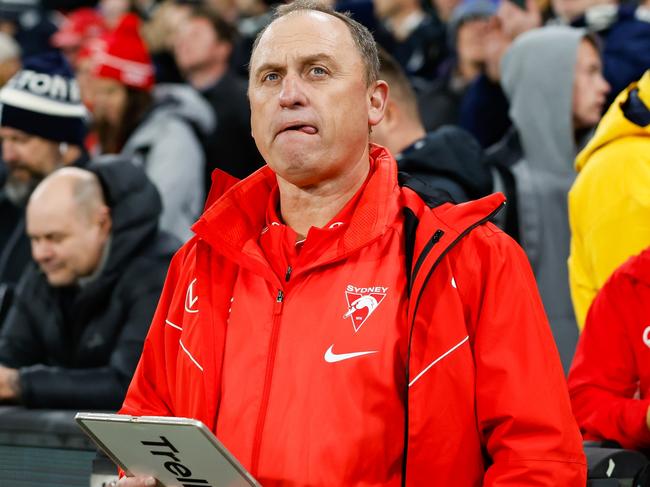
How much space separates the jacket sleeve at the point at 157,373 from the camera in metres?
3.09

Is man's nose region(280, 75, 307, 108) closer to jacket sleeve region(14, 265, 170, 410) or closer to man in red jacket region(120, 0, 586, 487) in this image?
man in red jacket region(120, 0, 586, 487)

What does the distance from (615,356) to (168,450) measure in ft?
4.88

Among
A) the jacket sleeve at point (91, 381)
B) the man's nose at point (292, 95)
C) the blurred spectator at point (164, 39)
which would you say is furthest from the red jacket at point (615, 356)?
the blurred spectator at point (164, 39)

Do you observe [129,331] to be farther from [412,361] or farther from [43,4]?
[43,4]

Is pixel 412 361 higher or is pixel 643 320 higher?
pixel 412 361

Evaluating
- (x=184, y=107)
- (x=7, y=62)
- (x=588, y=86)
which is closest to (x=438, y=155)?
(x=588, y=86)

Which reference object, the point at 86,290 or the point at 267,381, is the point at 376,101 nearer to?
the point at 267,381

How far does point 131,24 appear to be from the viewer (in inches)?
336

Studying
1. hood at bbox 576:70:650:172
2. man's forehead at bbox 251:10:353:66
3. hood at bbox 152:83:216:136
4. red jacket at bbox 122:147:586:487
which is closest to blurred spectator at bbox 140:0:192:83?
hood at bbox 152:83:216:136

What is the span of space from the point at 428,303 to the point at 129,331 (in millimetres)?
Answer: 2415

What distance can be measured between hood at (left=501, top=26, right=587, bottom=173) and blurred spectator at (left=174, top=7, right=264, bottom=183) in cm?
282

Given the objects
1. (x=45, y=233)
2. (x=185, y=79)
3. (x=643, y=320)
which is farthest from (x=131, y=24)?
(x=643, y=320)

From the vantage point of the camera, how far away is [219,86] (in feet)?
28.9

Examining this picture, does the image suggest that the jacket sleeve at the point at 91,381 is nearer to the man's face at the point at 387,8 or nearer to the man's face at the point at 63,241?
the man's face at the point at 63,241
